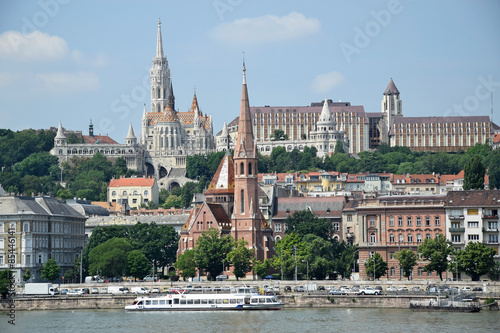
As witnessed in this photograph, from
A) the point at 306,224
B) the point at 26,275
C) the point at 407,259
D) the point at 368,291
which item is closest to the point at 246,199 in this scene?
the point at 306,224

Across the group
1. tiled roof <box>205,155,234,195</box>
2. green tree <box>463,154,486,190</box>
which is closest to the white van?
tiled roof <box>205,155,234,195</box>

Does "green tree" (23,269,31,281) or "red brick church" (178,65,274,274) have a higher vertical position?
"red brick church" (178,65,274,274)

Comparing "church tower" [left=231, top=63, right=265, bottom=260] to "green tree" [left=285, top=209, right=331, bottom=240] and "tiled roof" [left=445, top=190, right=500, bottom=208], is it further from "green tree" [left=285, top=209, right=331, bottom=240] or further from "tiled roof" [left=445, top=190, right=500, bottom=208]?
"tiled roof" [left=445, top=190, right=500, bottom=208]

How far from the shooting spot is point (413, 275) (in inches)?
5034

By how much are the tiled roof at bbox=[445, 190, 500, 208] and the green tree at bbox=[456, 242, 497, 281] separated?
987 cm

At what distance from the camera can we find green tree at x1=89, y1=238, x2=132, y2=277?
131375 mm

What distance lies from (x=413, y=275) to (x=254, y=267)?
15.8m

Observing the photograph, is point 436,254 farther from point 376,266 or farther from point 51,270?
point 51,270

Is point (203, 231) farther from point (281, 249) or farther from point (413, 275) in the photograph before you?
point (413, 275)

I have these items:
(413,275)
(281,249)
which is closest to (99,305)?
(281,249)

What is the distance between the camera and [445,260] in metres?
120

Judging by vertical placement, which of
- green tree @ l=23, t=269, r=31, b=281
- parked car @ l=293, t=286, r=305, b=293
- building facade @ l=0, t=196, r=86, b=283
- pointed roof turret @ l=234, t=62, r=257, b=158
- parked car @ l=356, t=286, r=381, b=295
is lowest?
parked car @ l=356, t=286, r=381, b=295

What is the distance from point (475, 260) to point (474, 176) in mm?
37473

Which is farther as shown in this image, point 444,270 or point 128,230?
point 128,230
